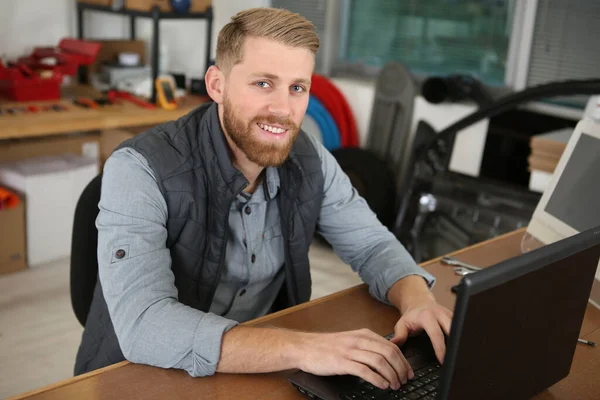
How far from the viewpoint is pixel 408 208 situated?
3.22 meters

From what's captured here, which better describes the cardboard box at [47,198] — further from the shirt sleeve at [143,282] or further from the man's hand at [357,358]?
the man's hand at [357,358]

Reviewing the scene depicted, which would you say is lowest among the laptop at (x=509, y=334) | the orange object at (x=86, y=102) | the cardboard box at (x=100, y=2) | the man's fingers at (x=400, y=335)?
the man's fingers at (x=400, y=335)

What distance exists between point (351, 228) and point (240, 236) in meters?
0.31

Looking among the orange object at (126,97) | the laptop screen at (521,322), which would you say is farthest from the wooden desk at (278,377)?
the orange object at (126,97)

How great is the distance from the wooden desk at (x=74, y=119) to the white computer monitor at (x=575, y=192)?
70.4 inches

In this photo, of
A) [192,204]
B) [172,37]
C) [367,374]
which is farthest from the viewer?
[172,37]

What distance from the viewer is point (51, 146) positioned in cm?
352

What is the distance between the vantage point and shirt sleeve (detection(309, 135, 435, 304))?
1.67 m

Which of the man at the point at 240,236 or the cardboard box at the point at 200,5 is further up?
the cardboard box at the point at 200,5

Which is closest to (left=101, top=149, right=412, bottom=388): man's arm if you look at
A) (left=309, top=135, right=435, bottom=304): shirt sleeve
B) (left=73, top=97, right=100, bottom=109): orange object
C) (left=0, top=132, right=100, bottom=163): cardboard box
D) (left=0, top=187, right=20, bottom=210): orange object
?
(left=309, top=135, right=435, bottom=304): shirt sleeve

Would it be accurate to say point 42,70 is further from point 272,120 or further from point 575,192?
point 575,192

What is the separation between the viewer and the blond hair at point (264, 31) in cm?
146

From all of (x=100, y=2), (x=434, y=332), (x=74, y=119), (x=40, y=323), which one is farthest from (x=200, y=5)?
(x=434, y=332)

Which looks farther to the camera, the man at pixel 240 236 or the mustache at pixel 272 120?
the mustache at pixel 272 120
